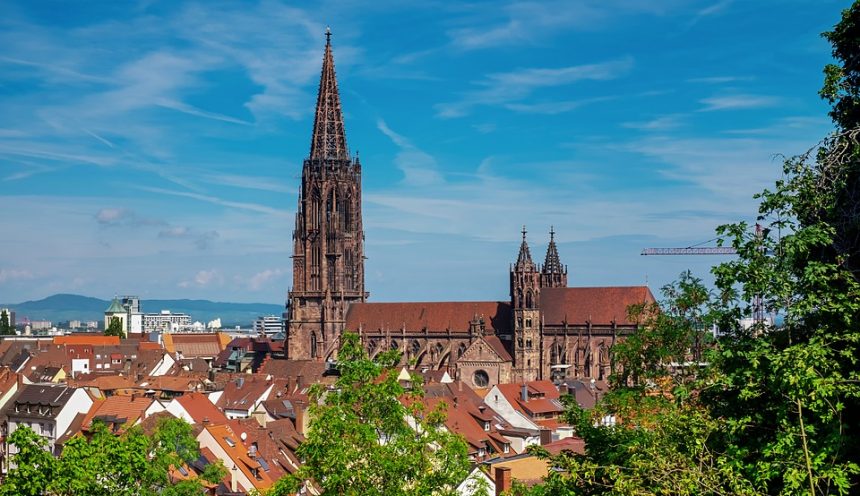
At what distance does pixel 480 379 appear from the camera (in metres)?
113

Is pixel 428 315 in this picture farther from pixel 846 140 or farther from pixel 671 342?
pixel 846 140

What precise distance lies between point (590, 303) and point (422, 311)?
2129 cm

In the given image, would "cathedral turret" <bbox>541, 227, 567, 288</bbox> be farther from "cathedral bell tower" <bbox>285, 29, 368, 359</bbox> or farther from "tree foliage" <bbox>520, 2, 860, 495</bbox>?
"tree foliage" <bbox>520, 2, 860, 495</bbox>

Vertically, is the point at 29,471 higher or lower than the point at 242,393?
higher

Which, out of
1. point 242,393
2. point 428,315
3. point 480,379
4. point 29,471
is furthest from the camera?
point 428,315

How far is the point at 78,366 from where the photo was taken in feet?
421

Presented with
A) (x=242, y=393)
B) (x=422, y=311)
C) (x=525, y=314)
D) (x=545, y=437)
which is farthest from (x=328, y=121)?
(x=545, y=437)

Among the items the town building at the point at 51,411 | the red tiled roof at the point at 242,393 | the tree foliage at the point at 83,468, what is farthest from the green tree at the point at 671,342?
the red tiled roof at the point at 242,393

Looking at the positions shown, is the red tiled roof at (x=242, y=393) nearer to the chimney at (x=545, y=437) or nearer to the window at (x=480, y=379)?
the window at (x=480, y=379)

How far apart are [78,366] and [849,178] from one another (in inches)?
4777

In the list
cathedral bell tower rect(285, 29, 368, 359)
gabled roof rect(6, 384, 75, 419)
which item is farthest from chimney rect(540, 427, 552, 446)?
cathedral bell tower rect(285, 29, 368, 359)

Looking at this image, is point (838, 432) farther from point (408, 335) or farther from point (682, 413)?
point (408, 335)

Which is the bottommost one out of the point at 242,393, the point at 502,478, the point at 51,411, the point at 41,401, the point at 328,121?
the point at 502,478

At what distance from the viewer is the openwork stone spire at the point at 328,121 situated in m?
129
